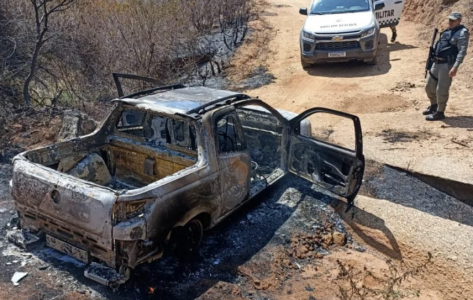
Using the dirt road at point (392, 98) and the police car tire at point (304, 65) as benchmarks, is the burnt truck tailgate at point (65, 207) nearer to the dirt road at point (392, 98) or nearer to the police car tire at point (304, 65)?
the dirt road at point (392, 98)

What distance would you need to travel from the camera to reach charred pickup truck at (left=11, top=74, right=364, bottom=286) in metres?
4.36

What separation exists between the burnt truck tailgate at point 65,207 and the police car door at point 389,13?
1190 centimetres

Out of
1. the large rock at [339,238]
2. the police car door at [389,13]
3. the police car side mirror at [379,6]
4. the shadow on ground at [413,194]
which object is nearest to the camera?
the large rock at [339,238]

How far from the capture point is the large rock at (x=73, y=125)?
25.6 ft

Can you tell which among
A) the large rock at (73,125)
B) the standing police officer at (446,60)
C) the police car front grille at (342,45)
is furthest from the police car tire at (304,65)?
the large rock at (73,125)

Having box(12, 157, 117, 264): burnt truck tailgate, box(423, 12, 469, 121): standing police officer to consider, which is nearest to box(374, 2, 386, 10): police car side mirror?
box(423, 12, 469, 121): standing police officer

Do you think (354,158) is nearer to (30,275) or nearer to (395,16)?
(30,275)

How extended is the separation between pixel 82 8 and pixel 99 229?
30.7ft

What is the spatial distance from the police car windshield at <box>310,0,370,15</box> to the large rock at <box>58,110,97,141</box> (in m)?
7.82

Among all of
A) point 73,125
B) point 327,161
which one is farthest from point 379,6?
point 73,125

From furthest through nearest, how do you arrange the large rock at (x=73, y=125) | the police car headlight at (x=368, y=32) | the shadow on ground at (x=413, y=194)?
the police car headlight at (x=368, y=32) → the large rock at (x=73, y=125) → the shadow on ground at (x=413, y=194)

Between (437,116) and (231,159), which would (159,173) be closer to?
(231,159)

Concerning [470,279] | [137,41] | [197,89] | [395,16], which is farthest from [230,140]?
[395,16]

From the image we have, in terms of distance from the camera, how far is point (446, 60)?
870cm
